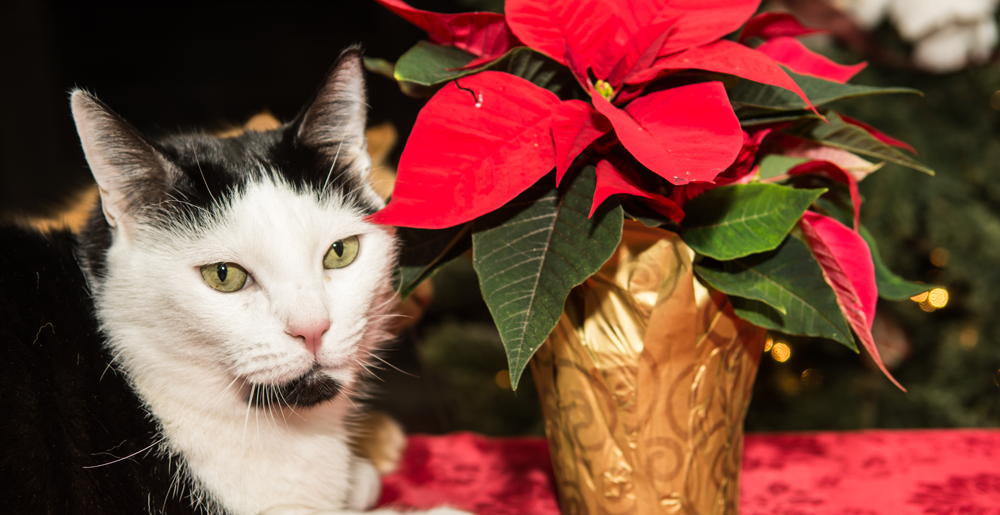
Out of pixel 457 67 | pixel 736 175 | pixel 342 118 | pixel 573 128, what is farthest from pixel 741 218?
pixel 342 118

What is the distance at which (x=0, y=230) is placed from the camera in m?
0.48

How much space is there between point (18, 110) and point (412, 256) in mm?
1733

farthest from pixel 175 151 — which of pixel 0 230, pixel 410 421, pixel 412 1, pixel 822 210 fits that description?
pixel 410 421

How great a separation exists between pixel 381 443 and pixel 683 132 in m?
0.57

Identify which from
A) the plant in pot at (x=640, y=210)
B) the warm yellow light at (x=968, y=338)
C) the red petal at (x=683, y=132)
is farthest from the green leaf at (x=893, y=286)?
the warm yellow light at (x=968, y=338)

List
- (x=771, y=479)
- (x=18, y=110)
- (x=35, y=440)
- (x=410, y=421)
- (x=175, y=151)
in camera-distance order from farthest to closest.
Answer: (x=410, y=421) → (x=18, y=110) → (x=771, y=479) → (x=175, y=151) → (x=35, y=440)

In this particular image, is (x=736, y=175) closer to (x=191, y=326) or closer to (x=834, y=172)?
(x=834, y=172)

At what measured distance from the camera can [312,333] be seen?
1.51ft

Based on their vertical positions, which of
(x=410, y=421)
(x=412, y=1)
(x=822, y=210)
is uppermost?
(x=412, y=1)

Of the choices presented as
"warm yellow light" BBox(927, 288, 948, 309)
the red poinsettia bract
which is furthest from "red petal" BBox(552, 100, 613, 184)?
"warm yellow light" BBox(927, 288, 948, 309)

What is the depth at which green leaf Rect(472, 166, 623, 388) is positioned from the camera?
0.42 metres

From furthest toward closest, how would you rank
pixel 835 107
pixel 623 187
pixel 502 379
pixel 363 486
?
Result: pixel 502 379
pixel 835 107
pixel 363 486
pixel 623 187

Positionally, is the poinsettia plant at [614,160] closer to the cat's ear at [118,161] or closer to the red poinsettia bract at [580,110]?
the red poinsettia bract at [580,110]

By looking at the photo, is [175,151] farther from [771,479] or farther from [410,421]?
[410,421]
